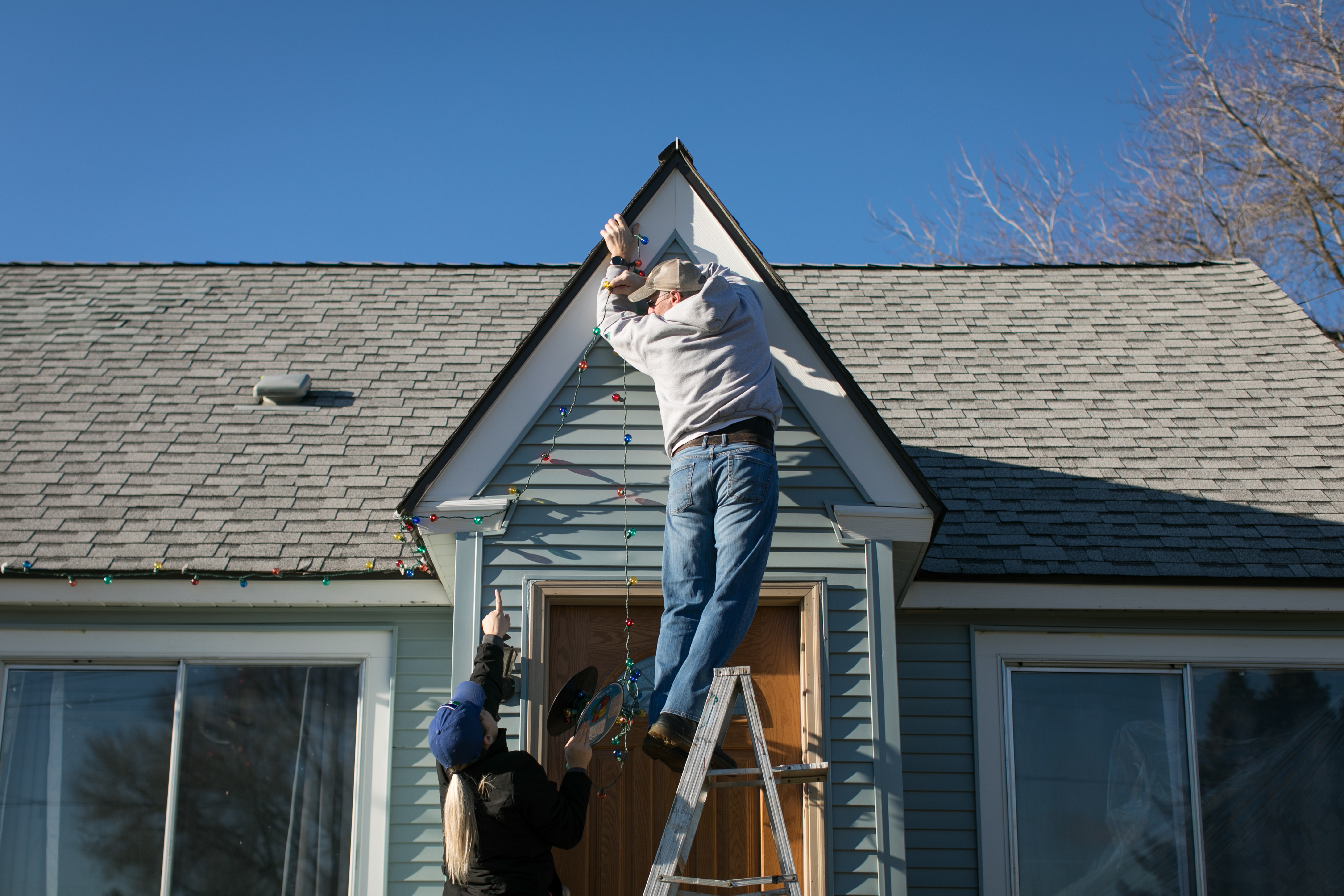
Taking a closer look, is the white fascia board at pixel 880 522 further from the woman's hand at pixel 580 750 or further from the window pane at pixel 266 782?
the window pane at pixel 266 782

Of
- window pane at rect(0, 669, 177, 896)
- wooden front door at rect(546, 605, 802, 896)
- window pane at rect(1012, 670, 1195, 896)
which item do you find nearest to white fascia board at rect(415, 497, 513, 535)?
wooden front door at rect(546, 605, 802, 896)

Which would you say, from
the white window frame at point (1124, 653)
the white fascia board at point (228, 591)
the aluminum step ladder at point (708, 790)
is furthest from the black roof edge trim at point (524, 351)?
the white window frame at point (1124, 653)

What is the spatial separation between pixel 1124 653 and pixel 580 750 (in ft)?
11.0

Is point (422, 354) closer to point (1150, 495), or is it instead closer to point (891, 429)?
point (891, 429)

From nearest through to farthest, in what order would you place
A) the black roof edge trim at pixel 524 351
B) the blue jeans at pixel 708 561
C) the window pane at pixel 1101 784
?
the blue jeans at pixel 708 561, the black roof edge trim at pixel 524 351, the window pane at pixel 1101 784

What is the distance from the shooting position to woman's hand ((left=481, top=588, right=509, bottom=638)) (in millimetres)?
4957

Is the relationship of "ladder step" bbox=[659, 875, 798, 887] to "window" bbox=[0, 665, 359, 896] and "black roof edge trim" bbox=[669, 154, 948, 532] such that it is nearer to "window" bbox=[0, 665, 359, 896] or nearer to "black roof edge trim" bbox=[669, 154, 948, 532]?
"black roof edge trim" bbox=[669, 154, 948, 532]

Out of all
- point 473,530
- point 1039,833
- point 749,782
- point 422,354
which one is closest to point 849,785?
point 749,782

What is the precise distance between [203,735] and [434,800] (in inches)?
51.5

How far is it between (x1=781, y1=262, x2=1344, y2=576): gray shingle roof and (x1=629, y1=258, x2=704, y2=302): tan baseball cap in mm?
2229

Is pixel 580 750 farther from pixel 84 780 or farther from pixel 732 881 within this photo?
pixel 84 780

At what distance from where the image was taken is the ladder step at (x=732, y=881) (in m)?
3.86

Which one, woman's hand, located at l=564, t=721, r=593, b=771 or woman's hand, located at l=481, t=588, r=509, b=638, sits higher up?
woman's hand, located at l=481, t=588, r=509, b=638

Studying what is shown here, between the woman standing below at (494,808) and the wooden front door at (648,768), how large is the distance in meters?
0.85
